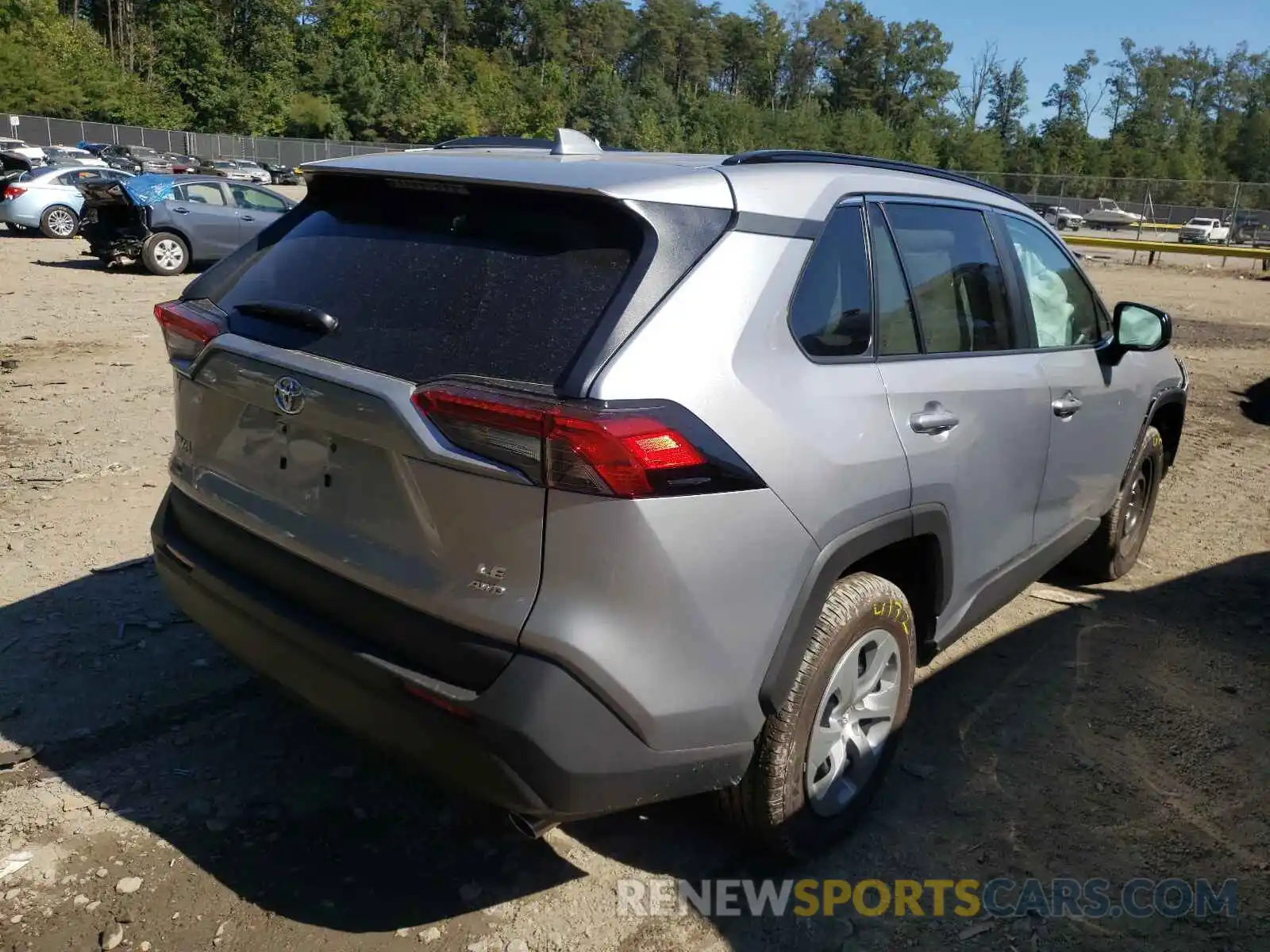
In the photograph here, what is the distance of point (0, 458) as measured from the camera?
6.24 meters

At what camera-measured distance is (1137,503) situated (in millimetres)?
5316

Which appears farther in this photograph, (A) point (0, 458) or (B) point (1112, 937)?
(A) point (0, 458)

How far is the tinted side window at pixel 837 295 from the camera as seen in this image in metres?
2.63

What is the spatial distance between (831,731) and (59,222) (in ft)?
74.0

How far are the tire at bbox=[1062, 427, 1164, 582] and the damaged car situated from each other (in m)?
14.5

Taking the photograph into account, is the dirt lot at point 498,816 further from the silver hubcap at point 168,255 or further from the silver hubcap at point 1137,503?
the silver hubcap at point 168,255

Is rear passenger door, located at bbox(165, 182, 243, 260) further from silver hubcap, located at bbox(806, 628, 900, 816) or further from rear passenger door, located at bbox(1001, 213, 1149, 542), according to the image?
silver hubcap, located at bbox(806, 628, 900, 816)

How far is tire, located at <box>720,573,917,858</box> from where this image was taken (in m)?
2.62

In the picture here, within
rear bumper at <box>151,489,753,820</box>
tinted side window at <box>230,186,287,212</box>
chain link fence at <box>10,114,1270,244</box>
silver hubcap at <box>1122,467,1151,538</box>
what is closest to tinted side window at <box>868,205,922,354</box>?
Result: rear bumper at <box>151,489,753,820</box>

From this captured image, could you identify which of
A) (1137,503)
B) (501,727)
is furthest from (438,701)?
(1137,503)

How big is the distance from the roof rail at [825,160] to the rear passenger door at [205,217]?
14.6 meters

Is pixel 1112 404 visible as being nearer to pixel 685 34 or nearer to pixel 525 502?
pixel 525 502

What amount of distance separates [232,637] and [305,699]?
0.33 metres

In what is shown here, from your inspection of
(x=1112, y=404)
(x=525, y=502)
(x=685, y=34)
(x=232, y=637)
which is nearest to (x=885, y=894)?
Answer: (x=525, y=502)
